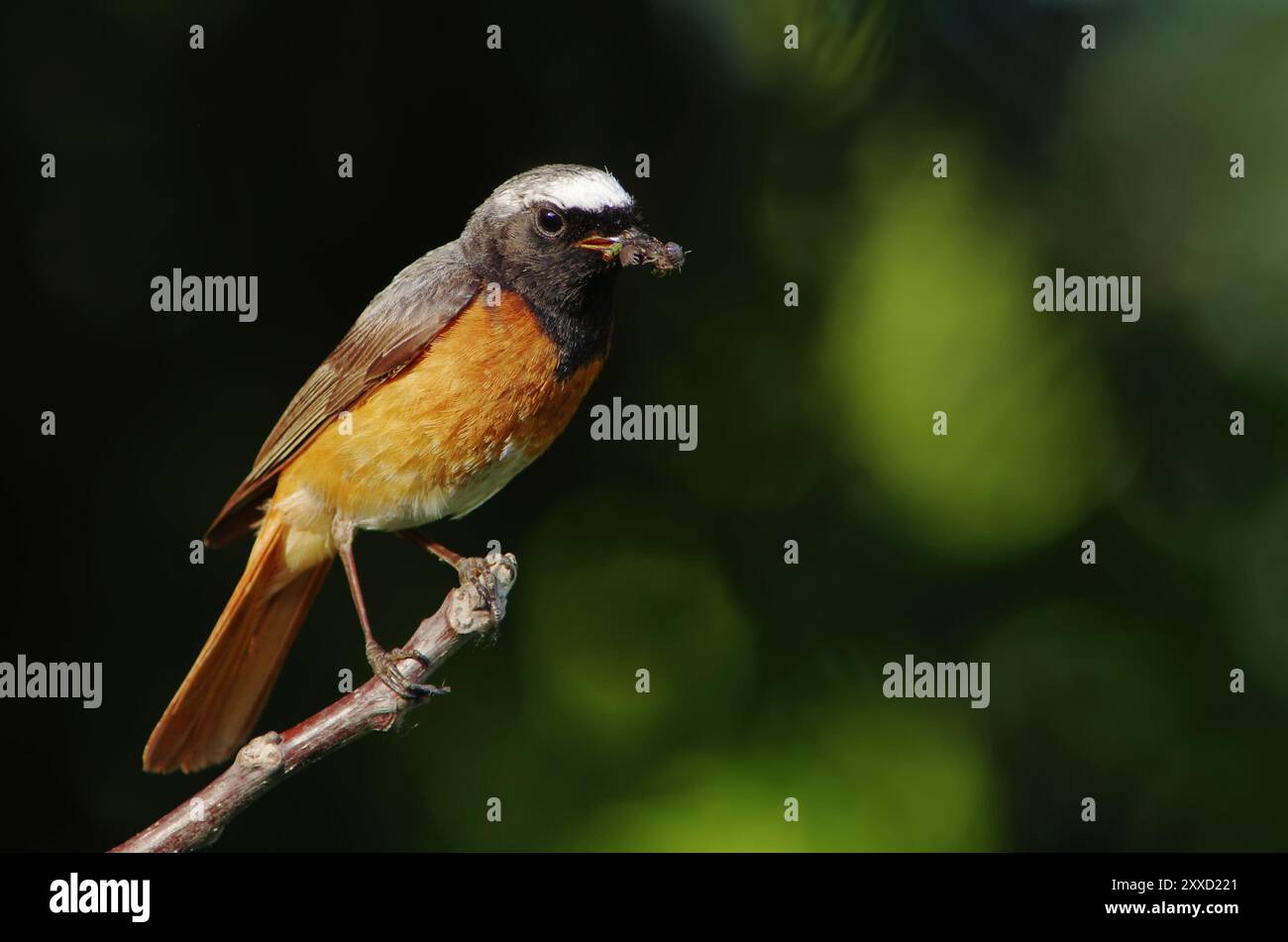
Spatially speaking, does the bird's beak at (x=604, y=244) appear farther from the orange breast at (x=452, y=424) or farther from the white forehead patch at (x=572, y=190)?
the orange breast at (x=452, y=424)

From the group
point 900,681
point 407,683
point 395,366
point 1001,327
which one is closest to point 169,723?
point 407,683

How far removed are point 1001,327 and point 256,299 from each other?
3.03 metres

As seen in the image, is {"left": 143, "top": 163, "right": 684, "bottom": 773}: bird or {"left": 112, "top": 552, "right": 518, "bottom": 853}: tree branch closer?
{"left": 112, "top": 552, "right": 518, "bottom": 853}: tree branch

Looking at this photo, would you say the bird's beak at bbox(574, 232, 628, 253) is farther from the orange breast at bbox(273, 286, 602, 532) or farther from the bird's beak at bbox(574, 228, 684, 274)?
the orange breast at bbox(273, 286, 602, 532)

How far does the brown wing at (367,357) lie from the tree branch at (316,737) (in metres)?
0.83

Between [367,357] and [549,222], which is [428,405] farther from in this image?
[549,222]

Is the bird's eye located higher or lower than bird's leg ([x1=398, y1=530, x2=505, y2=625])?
higher

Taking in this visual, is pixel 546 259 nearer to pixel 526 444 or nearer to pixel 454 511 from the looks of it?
pixel 526 444

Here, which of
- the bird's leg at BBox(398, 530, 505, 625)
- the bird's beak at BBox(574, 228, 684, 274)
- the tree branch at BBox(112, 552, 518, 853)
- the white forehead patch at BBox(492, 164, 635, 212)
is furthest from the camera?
the white forehead patch at BBox(492, 164, 635, 212)

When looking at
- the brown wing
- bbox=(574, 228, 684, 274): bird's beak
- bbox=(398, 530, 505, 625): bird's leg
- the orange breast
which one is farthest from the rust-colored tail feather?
bbox=(574, 228, 684, 274): bird's beak

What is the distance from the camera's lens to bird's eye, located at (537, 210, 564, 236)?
4590 mm

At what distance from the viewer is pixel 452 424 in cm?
452

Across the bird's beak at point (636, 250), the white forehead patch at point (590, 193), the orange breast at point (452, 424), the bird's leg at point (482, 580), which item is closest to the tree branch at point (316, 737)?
the bird's leg at point (482, 580)

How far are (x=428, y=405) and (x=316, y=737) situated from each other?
121 cm
